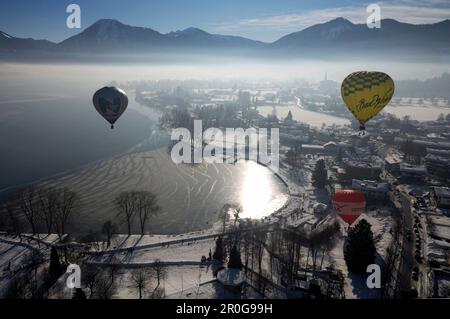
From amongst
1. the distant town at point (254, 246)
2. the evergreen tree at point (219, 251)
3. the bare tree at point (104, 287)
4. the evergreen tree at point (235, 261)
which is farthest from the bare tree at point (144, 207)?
the evergreen tree at point (235, 261)

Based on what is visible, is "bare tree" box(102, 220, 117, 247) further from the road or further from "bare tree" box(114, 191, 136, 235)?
the road

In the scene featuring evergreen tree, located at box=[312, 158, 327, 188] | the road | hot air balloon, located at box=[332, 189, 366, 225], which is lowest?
the road

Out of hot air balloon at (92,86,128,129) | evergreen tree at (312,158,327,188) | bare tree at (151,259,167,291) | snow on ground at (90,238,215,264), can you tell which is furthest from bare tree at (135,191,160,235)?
evergreen tree at (312,158,327,188)

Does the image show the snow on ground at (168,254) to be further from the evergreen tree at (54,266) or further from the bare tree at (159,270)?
the evergreen tree at (54,266)

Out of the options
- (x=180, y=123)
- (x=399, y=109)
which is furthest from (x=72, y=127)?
(x=399, y=109)

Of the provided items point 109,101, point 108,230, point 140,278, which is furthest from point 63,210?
point 140,278
